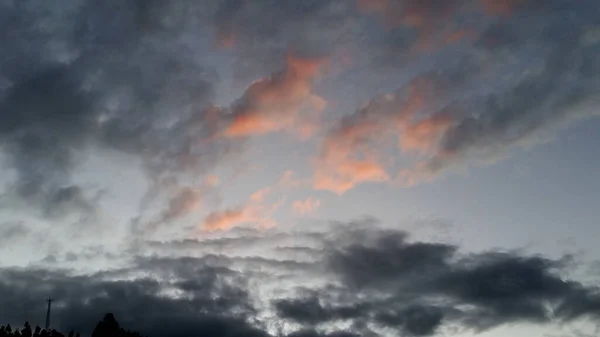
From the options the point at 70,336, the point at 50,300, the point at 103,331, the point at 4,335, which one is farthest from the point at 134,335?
the point at 50,300

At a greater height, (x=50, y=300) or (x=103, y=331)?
(x=50, y=300)

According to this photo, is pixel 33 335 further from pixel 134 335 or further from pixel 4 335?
pixel 134 335

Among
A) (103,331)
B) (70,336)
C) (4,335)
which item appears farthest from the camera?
(103,331)

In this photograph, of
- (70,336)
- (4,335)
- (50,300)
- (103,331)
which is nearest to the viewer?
(4,335)

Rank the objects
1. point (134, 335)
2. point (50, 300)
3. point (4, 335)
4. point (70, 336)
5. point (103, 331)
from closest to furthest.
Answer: point (4, 335) < point (70, 336) < point (103, 331) < point (134, 335) < point (50, 300)

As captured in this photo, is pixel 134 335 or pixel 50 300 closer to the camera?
pixel 134 335

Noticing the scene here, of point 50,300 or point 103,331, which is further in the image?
point 50,300

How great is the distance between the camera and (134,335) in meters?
122

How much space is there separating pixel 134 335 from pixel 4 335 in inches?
1466

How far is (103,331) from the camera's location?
11219 centimetres

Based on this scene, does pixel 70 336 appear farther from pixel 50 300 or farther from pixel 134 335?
pixel 50 300

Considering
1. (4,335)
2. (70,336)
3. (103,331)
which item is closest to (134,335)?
(103,331)

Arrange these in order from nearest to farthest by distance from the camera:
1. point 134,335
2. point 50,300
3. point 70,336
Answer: point 70,336 < point 134,335 < point 50,300

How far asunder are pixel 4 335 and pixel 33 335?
212 inches
